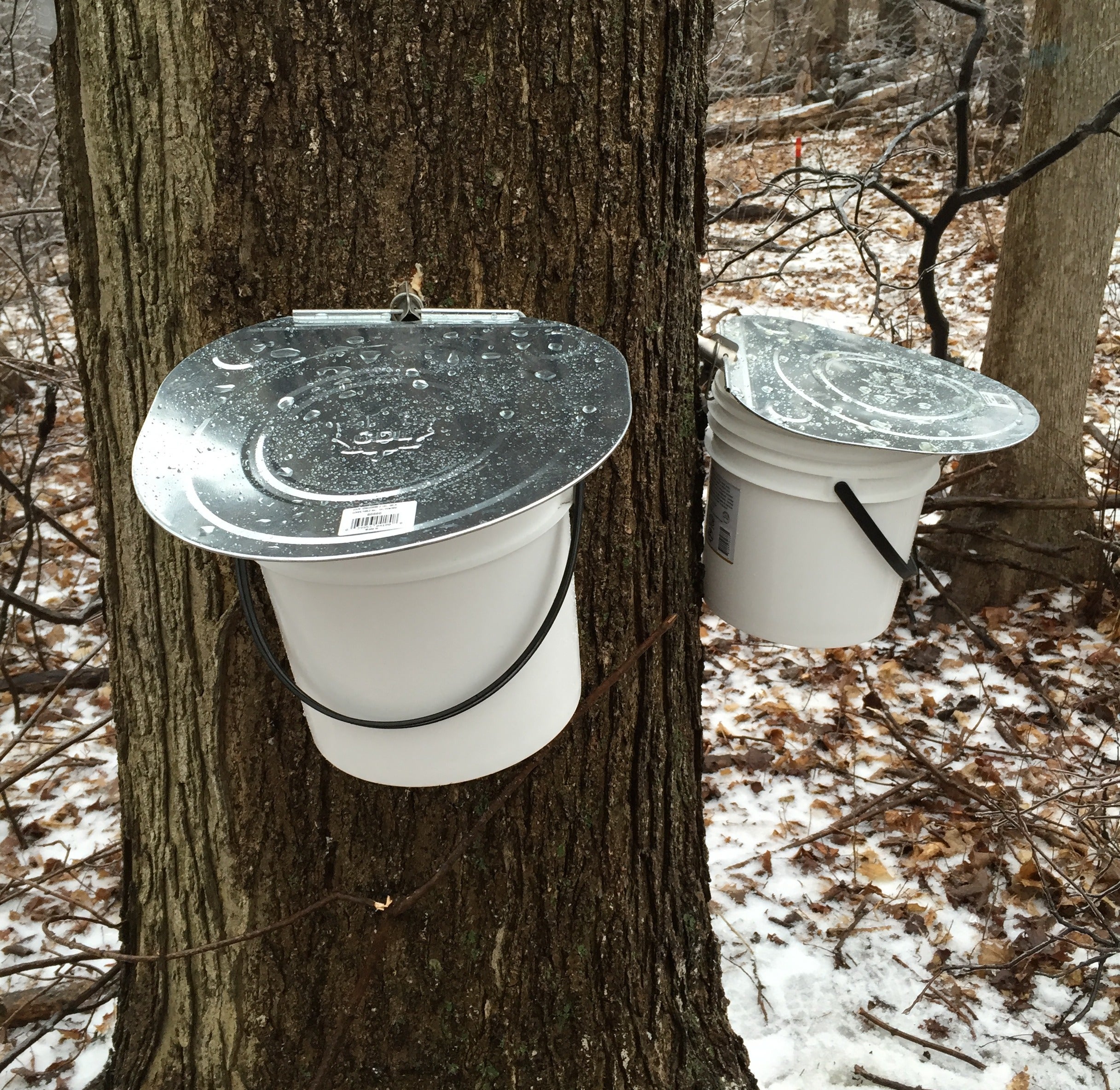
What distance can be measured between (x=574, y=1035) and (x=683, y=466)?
103 cm

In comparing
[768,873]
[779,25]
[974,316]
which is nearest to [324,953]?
[768,873]

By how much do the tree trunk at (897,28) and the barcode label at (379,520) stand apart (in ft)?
A: 40.4

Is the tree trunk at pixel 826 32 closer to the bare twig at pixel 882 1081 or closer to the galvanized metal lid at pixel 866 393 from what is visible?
the galvanized metal lid at pixel 866 393

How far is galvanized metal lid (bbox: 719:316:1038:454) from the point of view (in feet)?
4.53

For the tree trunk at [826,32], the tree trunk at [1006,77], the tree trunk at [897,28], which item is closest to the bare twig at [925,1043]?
the tree trunk at [1006,77]

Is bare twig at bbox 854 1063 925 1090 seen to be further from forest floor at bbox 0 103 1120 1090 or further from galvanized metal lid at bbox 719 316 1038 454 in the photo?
galvanized metal lid at bbox 719 316 1038 454

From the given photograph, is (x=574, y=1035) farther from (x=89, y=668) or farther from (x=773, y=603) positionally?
(x=89, y=668)

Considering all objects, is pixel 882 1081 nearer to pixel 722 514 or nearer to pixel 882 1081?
pixel 882 1081

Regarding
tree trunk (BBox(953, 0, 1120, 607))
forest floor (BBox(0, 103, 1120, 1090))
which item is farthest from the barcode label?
tree trunk (BBox(953, 0, 1120, 607))

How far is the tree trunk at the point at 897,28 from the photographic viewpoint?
37.1ft

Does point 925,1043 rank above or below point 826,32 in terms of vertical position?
below

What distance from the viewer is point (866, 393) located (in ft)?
4.91

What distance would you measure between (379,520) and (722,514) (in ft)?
2.62

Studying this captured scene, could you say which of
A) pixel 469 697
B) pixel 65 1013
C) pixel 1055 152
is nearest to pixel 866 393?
pixel 469 697
